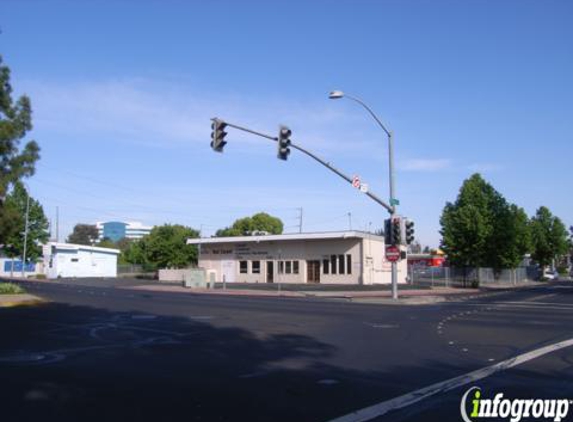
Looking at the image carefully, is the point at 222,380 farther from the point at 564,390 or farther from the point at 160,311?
the point at 160,311

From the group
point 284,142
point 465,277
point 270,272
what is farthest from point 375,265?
point 284,142

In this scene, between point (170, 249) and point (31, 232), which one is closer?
point (170, 249)

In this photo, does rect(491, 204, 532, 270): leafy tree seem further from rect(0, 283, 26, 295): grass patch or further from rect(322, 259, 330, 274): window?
rect(0, 283, 26, 295): grass patch

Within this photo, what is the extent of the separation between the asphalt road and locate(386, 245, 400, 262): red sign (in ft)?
38.9

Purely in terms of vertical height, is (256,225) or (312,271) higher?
(256,225)

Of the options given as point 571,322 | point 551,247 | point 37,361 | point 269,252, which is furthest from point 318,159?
point 551,247

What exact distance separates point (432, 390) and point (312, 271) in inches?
1862

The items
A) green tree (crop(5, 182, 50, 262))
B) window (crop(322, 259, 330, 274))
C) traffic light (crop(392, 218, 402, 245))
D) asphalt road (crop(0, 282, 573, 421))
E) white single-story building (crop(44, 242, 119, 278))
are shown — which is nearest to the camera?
asphalt road (crop(0, 282, 573, 421))

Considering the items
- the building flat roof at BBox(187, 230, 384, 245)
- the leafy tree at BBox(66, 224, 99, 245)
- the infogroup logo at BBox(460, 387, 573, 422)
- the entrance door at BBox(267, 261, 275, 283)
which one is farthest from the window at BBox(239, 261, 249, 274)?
the leafy tree at BBox(66, 224, 99, 245)

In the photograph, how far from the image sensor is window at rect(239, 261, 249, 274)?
6050 cm

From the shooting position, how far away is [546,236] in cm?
9312

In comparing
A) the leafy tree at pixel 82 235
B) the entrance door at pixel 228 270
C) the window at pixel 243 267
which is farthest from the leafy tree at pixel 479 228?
the leafy tree at pixel 82 235

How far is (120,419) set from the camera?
7102 mm

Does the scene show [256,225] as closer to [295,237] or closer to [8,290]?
[295,237]
